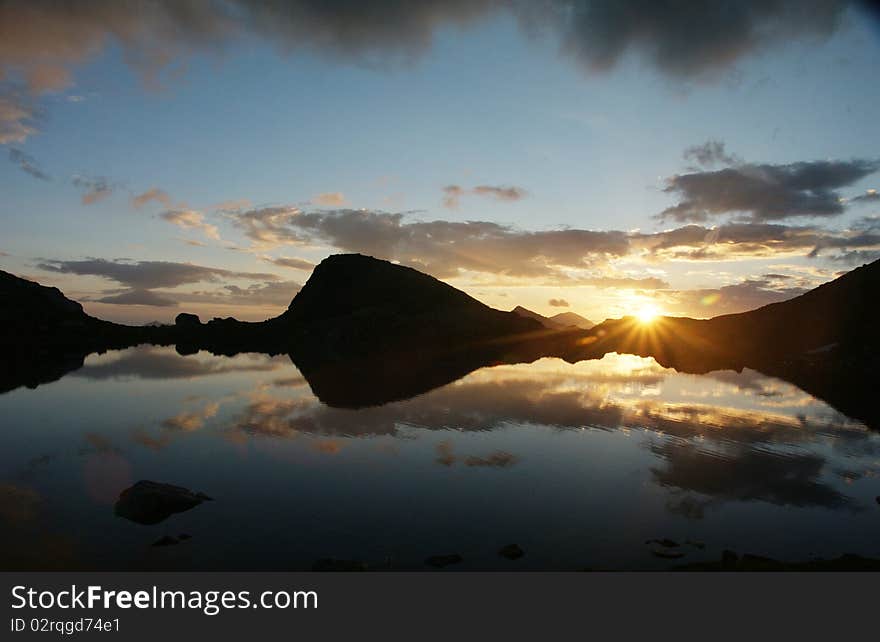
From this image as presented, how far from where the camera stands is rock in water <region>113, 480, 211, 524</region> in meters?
23.0

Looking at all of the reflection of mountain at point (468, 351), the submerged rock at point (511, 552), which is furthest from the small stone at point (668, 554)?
the reflection of mountain at point (468, 351)

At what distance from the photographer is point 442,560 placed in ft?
64.2

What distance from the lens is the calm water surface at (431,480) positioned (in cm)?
2088

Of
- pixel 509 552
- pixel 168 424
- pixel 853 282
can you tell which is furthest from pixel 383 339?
pixel 509 552

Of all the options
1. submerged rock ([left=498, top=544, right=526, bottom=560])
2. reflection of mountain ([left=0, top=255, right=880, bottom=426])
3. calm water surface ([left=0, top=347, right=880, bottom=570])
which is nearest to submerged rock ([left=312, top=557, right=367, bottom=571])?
calm water surface ([left=0, top=347, right=880, bottom=570])

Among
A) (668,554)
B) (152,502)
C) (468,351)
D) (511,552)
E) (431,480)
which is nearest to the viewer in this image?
(511,552)

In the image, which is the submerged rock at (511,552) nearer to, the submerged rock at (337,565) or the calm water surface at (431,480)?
the calm water surface at (431,480)

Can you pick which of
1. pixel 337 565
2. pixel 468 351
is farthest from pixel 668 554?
pixel 468 351

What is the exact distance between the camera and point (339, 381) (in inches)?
3127

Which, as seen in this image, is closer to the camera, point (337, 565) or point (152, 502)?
point (337, 565)

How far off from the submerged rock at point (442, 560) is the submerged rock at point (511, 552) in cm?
187

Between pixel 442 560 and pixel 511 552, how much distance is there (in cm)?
298

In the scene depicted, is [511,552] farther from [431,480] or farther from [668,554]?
[431,480]

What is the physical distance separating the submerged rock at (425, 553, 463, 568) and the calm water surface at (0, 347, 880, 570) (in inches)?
17.9
